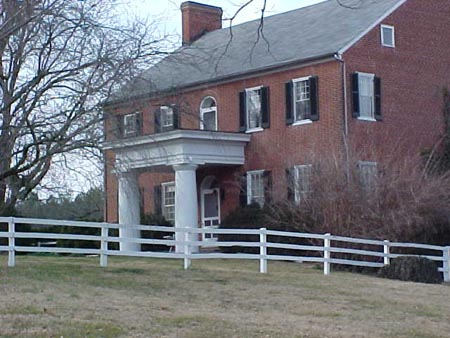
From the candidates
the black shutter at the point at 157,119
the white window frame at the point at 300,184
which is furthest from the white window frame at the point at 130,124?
the white window frame at the point at 300,184

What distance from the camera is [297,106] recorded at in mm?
34469

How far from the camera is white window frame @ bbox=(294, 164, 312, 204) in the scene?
31.0 m

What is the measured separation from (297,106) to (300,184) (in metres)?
3.80

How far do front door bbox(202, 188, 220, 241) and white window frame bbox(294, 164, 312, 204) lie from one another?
533 cm

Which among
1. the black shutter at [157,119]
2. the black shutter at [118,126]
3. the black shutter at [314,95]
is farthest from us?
the black shutter at [314,95]

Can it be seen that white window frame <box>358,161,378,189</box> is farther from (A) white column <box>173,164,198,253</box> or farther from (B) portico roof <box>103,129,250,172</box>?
(A) white column <box>173,164,198,253</box>

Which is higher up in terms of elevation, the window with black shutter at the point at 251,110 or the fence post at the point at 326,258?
the window with black shutter at the point at 251,110

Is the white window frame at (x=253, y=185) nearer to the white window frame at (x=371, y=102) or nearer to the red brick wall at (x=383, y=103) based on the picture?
the red brick wall at (x=383, y=103)

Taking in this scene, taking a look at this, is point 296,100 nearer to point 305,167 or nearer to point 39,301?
point 305,167

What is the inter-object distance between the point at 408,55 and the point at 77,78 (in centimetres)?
1545

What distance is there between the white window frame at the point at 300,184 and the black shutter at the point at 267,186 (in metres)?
1.39

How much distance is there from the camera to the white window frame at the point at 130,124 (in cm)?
2510

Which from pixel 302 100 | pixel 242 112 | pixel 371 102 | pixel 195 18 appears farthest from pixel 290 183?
pixel 195 18

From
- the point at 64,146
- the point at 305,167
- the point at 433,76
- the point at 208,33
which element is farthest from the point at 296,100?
the point at 64,146
